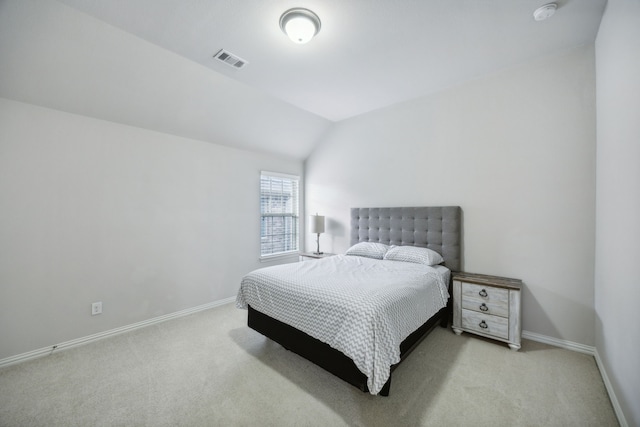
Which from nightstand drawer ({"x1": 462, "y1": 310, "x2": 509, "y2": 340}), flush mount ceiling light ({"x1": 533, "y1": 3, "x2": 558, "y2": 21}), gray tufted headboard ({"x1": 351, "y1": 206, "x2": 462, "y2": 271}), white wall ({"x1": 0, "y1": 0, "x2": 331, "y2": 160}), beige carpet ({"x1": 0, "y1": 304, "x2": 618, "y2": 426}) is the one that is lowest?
beige carpet ({"x1": 0, "y1": 304, "x2": 618, "y2": 426})

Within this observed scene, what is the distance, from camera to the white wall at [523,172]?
92.1 inches

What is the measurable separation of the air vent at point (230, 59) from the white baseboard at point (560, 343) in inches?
159

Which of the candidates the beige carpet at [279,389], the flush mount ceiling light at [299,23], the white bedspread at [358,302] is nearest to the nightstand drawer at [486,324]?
the beige carpet at [279,389]

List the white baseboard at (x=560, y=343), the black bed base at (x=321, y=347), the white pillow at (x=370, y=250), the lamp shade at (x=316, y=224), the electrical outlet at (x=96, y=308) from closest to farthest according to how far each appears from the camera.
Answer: the black bed base at (x=321, y=347) → the white baseboard at (x=560, y=343) → the electrical outlet at (x=96, y=308) → the white pillow at (x=370, y=250) → the lamp shade at (x=316, y=224)

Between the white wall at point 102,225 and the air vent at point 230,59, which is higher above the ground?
the air vent at point 230,59

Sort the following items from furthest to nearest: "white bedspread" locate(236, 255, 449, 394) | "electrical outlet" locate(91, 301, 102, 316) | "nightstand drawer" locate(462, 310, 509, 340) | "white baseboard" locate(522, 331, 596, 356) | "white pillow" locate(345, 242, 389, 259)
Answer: "white pillow" locate(345, 242, 389, 259), "electrical outlet" locate(91, 301, 102, 316), "nightstand drawer" locate(462, 310, 509, 340), "white baseboard" locate(522, 331, 596, 356), "white bedspread" locate(236, 255, 449, 394)

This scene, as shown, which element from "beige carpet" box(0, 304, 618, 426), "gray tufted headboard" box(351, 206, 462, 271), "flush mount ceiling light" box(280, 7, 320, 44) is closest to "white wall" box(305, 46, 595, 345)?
"gray tufted headboard" box(351, 206, 462, 271)

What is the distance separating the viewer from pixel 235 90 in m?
2.99

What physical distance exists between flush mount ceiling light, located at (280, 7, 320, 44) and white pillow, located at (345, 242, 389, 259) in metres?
2.51

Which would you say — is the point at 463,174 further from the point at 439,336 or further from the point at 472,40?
the point at 439,336

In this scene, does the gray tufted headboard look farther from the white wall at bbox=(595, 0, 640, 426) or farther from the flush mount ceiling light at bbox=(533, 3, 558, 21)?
the flush mount ceiling light at bbox=(533, 3, 558, 21)

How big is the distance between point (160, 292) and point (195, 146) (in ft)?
6.35

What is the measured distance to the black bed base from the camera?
5.70ft

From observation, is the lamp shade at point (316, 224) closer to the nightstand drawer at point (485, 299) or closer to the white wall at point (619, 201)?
the nightstand drawer at point (485, 299)
